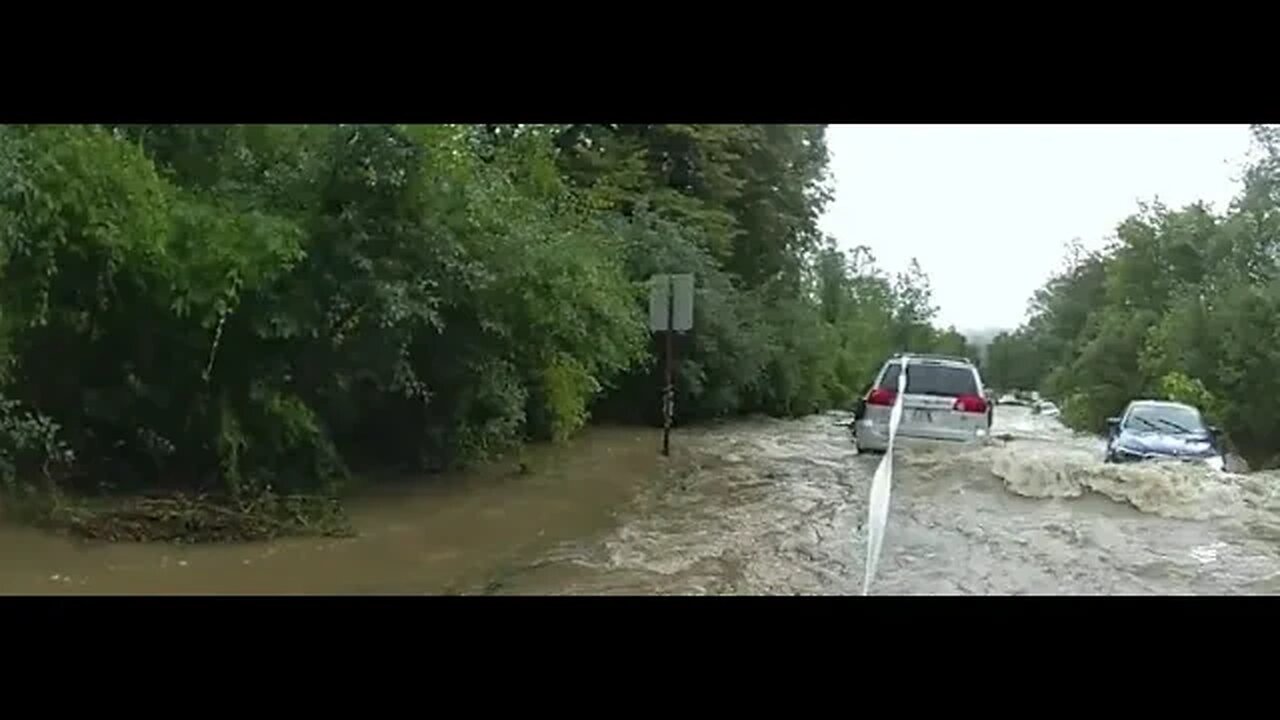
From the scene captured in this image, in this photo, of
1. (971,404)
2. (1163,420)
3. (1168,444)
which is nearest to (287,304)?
(971,404)

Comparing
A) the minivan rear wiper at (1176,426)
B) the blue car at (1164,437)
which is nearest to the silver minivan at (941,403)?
the blue car at (1164,437)

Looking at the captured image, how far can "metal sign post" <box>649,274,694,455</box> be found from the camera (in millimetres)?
9445

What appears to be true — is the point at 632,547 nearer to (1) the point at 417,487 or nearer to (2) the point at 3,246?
(1) the point at 417,487

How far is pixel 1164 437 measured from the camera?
8.65m

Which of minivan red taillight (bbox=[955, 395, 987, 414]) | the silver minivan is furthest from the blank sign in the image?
minivan red taillight (bbox=[955, 395, 987, 414])

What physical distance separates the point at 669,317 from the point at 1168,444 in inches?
136

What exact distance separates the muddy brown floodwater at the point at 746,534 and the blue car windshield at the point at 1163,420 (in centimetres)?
39

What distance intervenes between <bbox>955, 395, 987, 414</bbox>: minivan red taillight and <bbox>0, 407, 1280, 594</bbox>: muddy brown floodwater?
0.28 m

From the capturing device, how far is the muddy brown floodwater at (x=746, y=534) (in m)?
5.63

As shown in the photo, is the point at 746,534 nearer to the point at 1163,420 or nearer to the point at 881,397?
the point at 881,397
